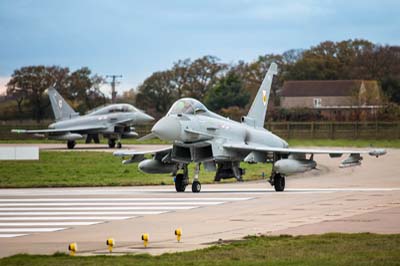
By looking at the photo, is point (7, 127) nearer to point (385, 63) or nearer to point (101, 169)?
point (101, 169)

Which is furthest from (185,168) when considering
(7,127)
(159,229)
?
(7,127)

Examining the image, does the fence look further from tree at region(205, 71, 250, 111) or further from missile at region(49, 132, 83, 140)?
tree at region(205, 71, 250, 111)

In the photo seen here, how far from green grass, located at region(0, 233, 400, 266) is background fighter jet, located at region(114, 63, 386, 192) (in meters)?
11.2

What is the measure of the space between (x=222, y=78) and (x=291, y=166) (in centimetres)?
7646

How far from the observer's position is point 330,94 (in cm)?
11269

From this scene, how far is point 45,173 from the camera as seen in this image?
1406 inches

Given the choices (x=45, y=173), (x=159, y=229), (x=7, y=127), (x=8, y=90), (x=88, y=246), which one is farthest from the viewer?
(x=8, y=90)

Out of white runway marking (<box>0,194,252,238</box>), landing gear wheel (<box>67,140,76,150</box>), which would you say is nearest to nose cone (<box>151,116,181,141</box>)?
white runway marking (<box>0,194,252,238</box>)

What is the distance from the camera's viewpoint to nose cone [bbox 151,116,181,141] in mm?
25156

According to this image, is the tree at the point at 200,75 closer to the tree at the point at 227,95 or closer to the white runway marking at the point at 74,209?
the tree at the point at 227,95

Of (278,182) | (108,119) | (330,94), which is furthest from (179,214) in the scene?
(330,94)

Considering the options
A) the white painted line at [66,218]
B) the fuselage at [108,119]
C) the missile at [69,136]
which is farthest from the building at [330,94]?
the white painted line at [66,218]

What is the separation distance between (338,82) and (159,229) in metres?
98.1

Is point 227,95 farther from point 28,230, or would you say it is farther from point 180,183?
point 28,230
